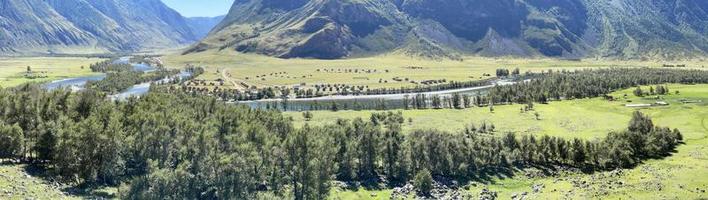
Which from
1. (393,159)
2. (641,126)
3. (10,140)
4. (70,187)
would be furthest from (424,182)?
(641,126)

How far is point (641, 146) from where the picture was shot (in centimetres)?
15962

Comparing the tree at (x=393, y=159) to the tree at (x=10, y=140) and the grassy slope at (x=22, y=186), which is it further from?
the tree at (x=10, y=140)

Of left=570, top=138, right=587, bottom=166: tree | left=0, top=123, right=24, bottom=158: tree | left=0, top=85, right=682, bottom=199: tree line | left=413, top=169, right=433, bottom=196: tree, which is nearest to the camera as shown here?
left=0, top=123, right=24, bottom=158: tree

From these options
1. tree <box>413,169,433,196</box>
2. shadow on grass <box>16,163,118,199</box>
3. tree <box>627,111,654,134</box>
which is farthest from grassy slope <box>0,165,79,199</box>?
tree <box>627,111,654,134</box>

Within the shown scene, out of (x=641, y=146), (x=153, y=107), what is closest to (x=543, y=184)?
(x=641, y=146)

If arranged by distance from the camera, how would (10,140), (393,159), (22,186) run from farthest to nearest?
(393,159) < (10,140) < (22,186)

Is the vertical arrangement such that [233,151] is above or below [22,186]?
above

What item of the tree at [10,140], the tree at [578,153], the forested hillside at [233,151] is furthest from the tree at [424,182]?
the tree at [10,140]

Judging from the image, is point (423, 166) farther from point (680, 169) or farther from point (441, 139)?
point (680, 169)

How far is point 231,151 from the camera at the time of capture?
387 feet

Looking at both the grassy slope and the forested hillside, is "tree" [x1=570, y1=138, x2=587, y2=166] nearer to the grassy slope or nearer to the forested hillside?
the forested hillside

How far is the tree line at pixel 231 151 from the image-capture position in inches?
4146

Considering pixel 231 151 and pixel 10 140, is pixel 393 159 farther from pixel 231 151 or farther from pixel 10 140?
pixel 10 140

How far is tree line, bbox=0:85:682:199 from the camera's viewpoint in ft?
346
